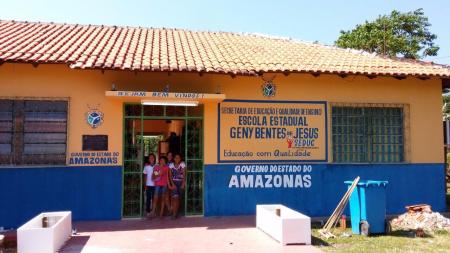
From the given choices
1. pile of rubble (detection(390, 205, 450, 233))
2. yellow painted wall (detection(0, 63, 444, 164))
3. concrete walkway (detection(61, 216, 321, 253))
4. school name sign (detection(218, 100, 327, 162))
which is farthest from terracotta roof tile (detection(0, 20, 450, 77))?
concrete walkway (detection(61, 216, 321, 253))

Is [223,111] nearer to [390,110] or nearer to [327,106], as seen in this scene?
[327,106]

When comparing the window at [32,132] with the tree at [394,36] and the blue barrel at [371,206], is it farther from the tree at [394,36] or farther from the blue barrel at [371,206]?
the tree at [394,36]

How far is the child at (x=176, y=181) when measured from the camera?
914 cm

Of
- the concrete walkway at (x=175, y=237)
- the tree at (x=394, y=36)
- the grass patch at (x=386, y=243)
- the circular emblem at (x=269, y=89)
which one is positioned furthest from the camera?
the tree at (x=394, y=36)

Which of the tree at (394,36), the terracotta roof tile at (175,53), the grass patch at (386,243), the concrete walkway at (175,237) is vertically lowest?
the grass patch at (386,243)

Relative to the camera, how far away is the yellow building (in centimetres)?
871

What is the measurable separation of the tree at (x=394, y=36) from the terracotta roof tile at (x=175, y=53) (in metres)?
14.9

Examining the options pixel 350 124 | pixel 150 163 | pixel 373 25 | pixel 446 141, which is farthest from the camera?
pixel 373 25

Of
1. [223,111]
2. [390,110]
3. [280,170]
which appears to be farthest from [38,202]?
[390,110]

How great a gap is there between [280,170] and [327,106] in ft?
6.21

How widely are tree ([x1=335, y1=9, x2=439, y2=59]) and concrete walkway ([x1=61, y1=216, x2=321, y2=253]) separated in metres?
20.2

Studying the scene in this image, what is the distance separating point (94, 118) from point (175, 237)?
10.6ft

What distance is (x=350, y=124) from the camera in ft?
32.7

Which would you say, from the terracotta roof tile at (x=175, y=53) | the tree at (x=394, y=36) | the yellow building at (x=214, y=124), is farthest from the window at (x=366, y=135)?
the tree at (x=394, y=36)
